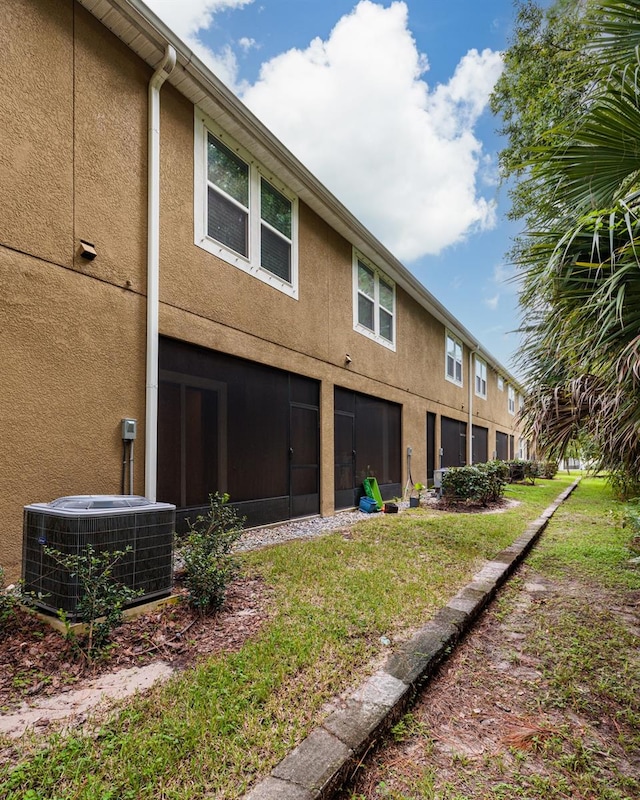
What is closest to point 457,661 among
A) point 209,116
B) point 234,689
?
point 234,689

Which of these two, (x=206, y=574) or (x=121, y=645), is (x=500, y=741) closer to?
(x=206, y=574)

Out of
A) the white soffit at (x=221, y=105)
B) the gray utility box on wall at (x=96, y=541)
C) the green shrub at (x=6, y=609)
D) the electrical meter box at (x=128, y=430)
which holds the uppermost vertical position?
the white soffit at (x=221, y=105)

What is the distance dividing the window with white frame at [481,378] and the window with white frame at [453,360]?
116 inches

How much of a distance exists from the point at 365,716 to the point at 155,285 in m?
4.52

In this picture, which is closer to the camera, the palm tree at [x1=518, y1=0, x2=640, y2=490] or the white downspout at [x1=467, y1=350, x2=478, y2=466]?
the palm tree at [x1=518, y1=0, x2=640, y2=490]

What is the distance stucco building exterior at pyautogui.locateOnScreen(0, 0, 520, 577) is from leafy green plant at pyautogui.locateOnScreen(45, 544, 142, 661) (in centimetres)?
128

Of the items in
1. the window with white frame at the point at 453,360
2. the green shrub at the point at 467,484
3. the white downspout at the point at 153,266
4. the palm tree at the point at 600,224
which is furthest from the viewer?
the window with white frame at the point at 453,360

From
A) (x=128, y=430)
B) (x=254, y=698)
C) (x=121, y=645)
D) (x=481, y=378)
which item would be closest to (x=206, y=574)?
(x=121, y=645)

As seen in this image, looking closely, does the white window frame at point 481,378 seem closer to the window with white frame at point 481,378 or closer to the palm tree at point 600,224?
the window with white frame at point 481,378

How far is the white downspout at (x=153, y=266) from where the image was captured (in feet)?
15.9

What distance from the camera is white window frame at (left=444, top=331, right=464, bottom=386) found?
1553cm

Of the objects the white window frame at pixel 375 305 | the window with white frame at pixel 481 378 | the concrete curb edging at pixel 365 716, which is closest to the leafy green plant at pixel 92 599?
the concrete curb edging at pixel 365 716

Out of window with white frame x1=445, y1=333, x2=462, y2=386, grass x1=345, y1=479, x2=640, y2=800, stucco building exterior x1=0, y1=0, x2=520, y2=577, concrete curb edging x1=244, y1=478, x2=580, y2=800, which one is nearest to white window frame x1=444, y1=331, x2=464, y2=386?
window with white frame x1=445, y1=333, x2=462, y2=386

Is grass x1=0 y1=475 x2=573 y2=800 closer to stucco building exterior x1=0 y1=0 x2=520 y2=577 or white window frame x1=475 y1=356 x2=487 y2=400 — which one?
stucco building exterior x1=0 y1=0 x2=520 y2=577
